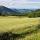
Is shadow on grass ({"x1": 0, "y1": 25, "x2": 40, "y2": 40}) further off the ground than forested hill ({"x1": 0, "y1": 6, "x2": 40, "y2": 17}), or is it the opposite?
forested hill ({"x1": 0, "y1": 6, "x2": 40, "y2": 17})

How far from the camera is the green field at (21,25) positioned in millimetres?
612

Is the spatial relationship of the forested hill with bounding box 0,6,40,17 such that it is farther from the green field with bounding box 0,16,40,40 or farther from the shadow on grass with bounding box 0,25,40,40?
the shadow on grass with bounding box 0,25,40,40

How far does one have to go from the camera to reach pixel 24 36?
599mm

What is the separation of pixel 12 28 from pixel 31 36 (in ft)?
0.43

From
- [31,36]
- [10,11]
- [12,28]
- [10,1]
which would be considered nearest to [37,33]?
[31,36]

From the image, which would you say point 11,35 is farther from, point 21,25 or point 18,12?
point 18,12

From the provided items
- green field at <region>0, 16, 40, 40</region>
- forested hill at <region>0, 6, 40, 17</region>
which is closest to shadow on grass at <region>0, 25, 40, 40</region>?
green field at <region>0, 16, 40, 40</region>

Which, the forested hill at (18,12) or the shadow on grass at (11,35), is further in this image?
the forested hill at (18,12)

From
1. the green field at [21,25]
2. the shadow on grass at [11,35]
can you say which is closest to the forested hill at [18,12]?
the green field at [21,25]

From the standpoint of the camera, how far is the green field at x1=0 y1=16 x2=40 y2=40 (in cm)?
61

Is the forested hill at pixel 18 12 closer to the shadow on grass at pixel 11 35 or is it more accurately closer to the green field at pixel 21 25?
the green field at pixel 21 25

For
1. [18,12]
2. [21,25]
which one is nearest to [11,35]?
[21,25]

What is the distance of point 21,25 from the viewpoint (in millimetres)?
668

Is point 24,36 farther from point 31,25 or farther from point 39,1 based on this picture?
point 39,1
